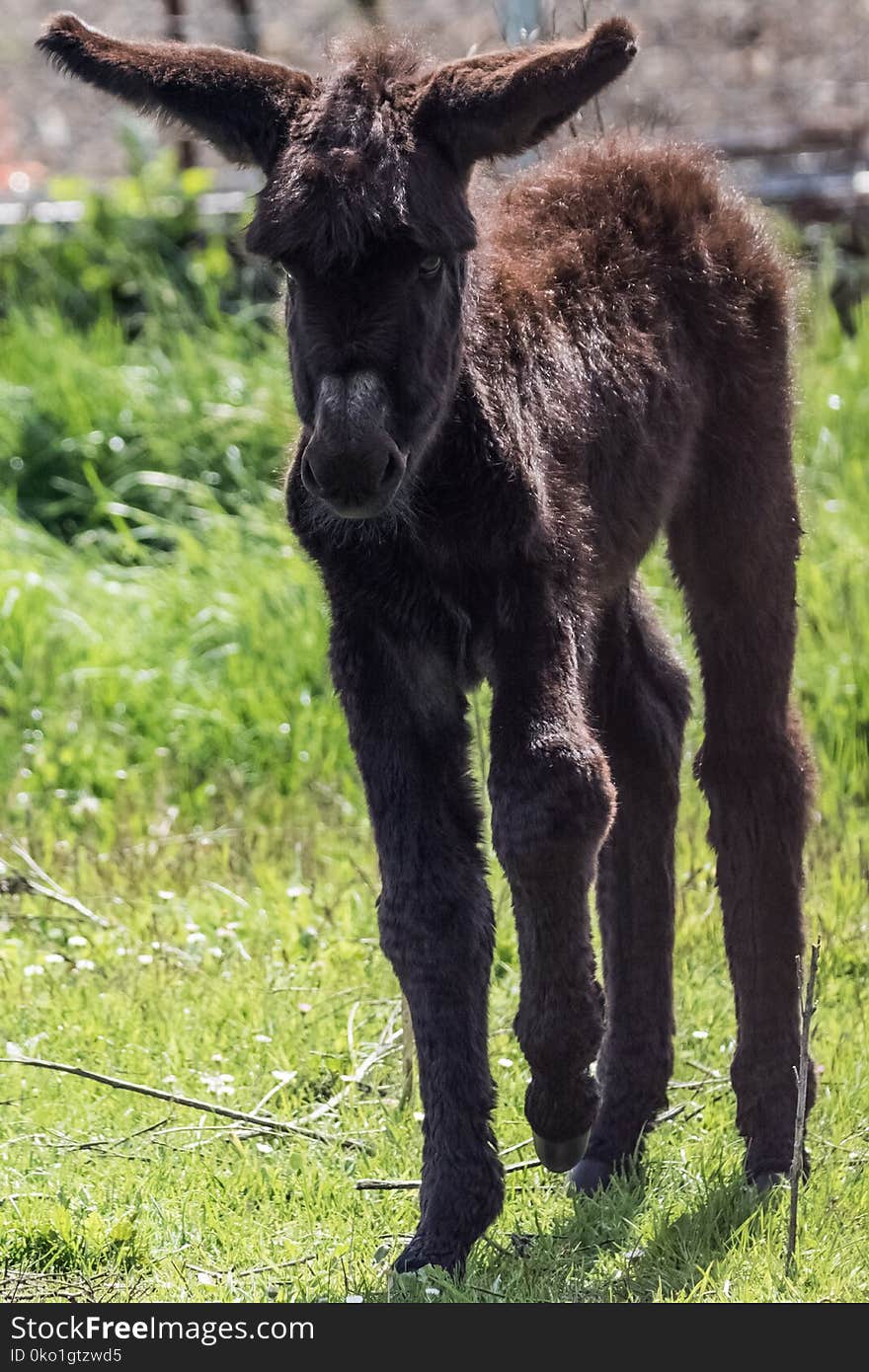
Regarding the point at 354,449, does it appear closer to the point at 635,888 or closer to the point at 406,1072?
the point at 635,888

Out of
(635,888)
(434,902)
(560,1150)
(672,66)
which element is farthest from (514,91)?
(672,66)

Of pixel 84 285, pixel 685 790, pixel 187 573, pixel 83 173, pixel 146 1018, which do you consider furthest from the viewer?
pixel 83 173

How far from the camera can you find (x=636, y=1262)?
12.2ft

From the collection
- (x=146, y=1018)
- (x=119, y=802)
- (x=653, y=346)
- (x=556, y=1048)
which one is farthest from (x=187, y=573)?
(x=556, y=1048)

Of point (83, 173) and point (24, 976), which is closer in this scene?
point (24, 976)

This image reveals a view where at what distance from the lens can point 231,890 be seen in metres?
5.63

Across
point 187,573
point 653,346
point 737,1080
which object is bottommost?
point 737,1080

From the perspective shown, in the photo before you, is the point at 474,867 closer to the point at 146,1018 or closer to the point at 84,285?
the point at 146,1018

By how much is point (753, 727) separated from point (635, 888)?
18.3 inches

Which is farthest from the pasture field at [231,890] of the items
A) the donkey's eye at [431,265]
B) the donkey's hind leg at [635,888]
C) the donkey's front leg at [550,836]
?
the donkey's eye at [431,265]

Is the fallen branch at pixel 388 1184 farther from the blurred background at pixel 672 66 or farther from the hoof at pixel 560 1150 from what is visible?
the blurred background at pixel 672 66

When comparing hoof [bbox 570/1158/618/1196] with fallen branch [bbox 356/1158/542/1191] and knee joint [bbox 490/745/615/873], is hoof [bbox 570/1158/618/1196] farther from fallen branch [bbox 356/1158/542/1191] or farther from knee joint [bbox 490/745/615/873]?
knee joint [bbox 490/745/615/873]

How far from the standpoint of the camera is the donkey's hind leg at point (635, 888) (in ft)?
14.2

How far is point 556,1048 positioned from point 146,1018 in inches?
62.4
